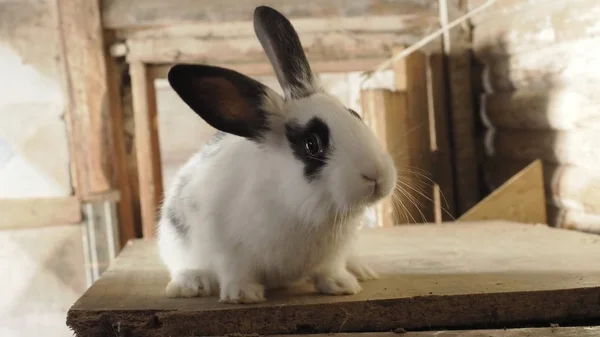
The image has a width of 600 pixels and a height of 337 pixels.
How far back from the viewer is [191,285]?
1275mm

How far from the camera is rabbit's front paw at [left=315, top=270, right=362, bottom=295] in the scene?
1.22m

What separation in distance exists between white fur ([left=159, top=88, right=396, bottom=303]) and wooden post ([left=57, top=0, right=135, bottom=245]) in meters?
1.12

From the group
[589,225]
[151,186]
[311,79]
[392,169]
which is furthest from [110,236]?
[589,225]

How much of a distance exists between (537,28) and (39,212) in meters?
1.92

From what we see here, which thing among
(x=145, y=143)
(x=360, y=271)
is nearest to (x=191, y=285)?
(x=360, y=271)

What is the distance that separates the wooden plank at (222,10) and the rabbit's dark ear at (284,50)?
1173mm

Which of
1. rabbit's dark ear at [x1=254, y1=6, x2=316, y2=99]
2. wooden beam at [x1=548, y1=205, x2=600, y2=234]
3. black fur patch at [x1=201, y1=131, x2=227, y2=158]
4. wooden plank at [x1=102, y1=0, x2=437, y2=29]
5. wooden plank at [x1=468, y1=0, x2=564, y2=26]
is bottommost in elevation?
wooden beam at [x1=548, y1=205, x2=600, y2=234]

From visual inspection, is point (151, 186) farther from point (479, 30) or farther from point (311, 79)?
point (479, 30)

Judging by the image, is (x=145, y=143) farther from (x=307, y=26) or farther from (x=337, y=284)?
(x=337, y=284)

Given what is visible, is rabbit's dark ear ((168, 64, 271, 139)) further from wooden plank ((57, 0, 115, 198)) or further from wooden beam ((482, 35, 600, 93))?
wooden plank ((57, 0, 115, 198))

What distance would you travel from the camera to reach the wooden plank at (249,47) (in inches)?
94.3

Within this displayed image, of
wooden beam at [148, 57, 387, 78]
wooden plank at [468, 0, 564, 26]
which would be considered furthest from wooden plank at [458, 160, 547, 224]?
wooden beam at [148, 57, 387, 78]

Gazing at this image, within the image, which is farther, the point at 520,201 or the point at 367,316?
the point at 520,201

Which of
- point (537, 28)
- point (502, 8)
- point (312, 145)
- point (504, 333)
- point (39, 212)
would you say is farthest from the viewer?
point (502, 8)
